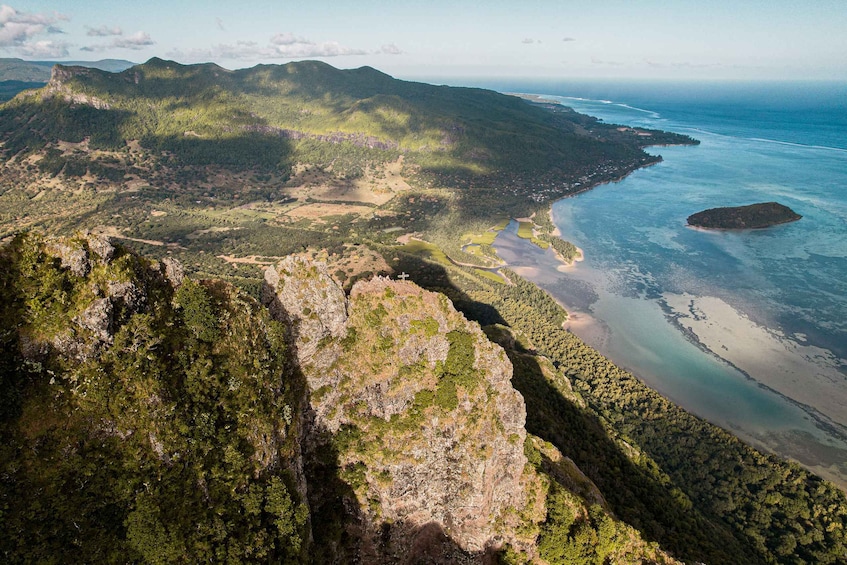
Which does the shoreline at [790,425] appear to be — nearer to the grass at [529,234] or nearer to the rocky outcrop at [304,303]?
the grass at [529,234]

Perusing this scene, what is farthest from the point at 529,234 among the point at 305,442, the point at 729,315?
the point at 305,442

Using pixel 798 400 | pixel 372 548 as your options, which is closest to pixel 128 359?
pixel 372 548

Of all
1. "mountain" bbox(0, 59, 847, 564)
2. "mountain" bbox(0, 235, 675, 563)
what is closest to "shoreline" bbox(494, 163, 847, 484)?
"mountain" bbox(0, 59, 847, 564)

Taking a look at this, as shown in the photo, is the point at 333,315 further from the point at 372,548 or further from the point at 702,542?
the point at 702,542

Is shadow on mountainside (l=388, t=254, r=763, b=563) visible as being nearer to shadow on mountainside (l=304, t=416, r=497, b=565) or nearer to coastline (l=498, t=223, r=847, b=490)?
shadow on mountainside (l=304, t=416, r=497, b=565)

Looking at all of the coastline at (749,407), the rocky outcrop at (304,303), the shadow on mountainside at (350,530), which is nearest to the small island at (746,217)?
the coastline at (749,407)

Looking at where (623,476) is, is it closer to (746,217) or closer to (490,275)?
(490,275)
